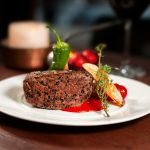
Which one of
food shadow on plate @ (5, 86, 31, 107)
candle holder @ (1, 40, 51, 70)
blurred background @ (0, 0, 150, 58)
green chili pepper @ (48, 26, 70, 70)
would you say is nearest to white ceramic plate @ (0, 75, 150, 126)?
food shadow on plate @ (5, 86, 31, 107)

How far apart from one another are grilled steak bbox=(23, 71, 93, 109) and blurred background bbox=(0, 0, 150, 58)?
1.19 metres

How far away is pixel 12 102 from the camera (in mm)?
903

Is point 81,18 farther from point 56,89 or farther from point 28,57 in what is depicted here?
point 56,89

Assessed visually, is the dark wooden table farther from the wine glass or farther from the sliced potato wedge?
the wine glass

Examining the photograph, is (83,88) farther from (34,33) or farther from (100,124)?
(34,33)

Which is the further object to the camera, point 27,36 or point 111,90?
point 27,36

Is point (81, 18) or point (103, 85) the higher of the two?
point (103, 85)

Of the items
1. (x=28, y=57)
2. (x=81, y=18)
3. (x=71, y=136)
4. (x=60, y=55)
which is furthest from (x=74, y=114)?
(x=81, y=18)

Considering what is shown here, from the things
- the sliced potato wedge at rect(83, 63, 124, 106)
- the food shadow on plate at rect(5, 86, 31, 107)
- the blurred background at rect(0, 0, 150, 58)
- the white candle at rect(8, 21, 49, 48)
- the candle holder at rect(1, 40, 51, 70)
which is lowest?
the blurred background at rect(0, 0, 150, 58)

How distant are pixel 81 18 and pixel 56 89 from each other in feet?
5.48

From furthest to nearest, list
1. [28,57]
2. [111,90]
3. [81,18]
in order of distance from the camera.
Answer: [81,18] → [28,57] → [111,90]

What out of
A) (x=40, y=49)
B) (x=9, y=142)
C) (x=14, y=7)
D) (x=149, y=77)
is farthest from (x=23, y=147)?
(x=14, y=7)

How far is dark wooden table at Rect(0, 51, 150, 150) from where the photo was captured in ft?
2.47

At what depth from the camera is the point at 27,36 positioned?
138 centimetres
